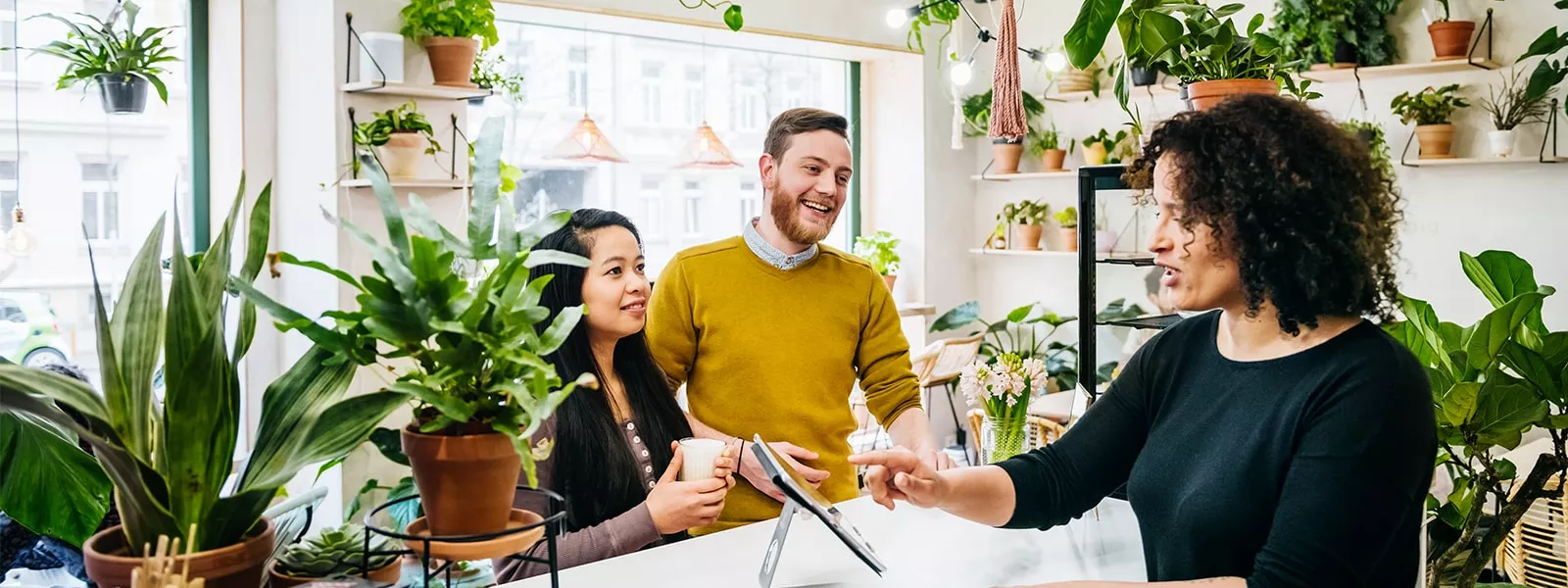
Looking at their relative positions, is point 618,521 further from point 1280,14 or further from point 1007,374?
point 1280,14

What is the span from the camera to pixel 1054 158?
5.48 metres

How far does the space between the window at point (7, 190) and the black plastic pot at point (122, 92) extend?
1.15 ft

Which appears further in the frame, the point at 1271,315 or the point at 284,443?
the point at 1271,315

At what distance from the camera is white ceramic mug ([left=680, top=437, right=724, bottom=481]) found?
187 centimetres

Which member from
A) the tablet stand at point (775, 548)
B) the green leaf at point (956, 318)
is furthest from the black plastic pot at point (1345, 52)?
the tablet stand at point (775, 548)

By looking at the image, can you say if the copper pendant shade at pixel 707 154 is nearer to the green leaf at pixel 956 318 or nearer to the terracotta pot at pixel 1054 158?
the green leaf at pixel 956 318

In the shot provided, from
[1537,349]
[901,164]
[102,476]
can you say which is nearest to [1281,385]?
[1537,349]

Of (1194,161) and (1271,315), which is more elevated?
(1194,161)

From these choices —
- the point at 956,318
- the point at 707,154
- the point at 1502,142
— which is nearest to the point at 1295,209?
the point at 1502,142

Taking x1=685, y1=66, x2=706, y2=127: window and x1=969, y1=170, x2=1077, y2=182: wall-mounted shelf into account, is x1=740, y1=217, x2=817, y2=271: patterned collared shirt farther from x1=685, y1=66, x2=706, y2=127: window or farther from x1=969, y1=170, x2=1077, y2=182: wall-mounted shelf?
x1=969, y1=170, x2=1077, y2=182: wall-mounted shelf

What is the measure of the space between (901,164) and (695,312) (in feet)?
11.3

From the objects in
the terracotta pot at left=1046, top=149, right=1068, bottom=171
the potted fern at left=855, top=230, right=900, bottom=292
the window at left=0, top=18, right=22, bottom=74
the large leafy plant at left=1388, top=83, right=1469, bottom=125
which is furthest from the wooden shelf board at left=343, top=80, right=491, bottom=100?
the large leafy plant at left=1388, top=83, right=1469, bottom=125

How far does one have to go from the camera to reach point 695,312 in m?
2.58

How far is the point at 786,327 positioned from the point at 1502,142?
2.99m
